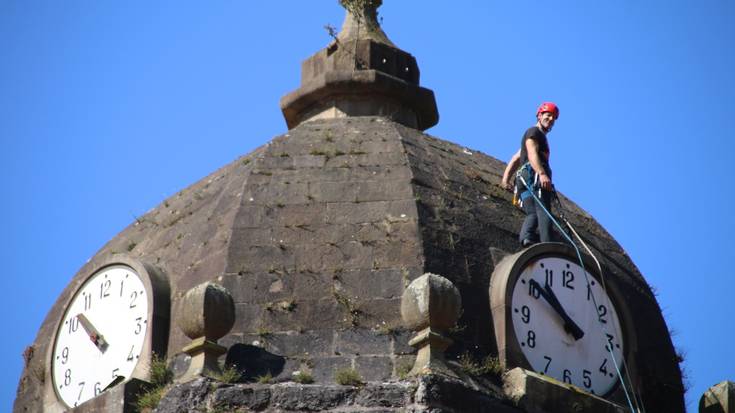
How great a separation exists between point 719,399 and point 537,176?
355 cm

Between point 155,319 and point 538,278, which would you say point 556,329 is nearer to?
point 538,278

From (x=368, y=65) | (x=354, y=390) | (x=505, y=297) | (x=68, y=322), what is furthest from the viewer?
(x=368, y=65)

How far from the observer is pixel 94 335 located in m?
23.3

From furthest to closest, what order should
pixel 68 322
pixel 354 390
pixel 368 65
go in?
1. pixel 368 65
2. pixel 68 322
3. pixel 354 390

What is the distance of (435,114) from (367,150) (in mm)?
3250

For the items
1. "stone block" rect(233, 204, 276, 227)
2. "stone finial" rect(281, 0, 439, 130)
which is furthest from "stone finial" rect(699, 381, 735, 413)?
"stone finial" rect(281, 0, 439, 130)

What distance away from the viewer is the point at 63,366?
2362 cm

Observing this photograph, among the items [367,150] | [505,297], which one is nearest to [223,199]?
[367,150]

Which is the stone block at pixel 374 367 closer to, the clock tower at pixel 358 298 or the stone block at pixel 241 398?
the clock tower at pixel 358 298

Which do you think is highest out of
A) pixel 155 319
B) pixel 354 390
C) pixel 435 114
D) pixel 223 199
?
pixel 435 114

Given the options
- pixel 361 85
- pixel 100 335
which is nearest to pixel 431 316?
pixel 100 335

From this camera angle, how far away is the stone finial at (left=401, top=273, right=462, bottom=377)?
834 inches

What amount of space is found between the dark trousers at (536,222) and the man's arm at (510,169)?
65cm

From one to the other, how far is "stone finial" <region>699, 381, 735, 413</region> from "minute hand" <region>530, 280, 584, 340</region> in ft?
5.97
